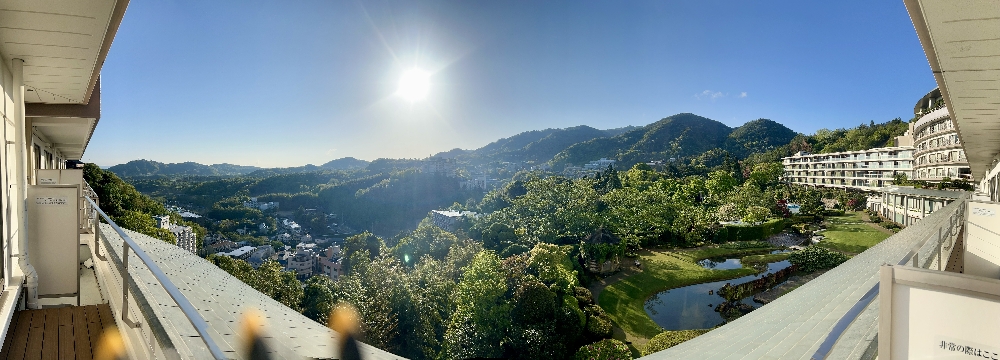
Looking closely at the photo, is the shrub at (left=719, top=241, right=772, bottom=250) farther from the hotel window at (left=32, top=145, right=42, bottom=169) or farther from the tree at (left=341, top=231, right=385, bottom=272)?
the hotel window at (left=32, top=145, right=42, bottom=169)

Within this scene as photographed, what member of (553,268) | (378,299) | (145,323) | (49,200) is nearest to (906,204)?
(553,268)

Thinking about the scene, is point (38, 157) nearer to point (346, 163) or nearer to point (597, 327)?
point (597, 327)

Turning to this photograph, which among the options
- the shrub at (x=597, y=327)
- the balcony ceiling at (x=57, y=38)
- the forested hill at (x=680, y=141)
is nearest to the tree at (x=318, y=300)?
the shrub at (x=597, y=327)

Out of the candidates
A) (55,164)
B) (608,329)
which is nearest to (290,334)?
(608,329)

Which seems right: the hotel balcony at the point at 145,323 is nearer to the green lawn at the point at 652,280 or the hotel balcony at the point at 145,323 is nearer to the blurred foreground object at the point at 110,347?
the blurred foreground object at the point at 110,347

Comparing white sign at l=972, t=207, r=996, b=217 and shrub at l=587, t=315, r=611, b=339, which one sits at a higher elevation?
white sign at l=972, t=207, r=996, b=217

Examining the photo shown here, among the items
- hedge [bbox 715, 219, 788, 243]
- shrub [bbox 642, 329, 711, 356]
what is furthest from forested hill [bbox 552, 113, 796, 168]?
shrub [bbox 642, 329, 711, 356]

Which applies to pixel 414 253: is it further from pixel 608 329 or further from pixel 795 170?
pixel 795 170

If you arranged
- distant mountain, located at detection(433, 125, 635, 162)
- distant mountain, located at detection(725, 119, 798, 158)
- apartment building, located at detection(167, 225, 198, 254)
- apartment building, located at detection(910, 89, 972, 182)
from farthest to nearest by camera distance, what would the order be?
distant mountain, located at detection(433, 125, 635, 162) < distant mountain, located at detection(725, 119, 798, 158) < apartment building, located at detection(167, 225, 198, 254) < apartment building, located at detection(910, 89, 972, 182)
